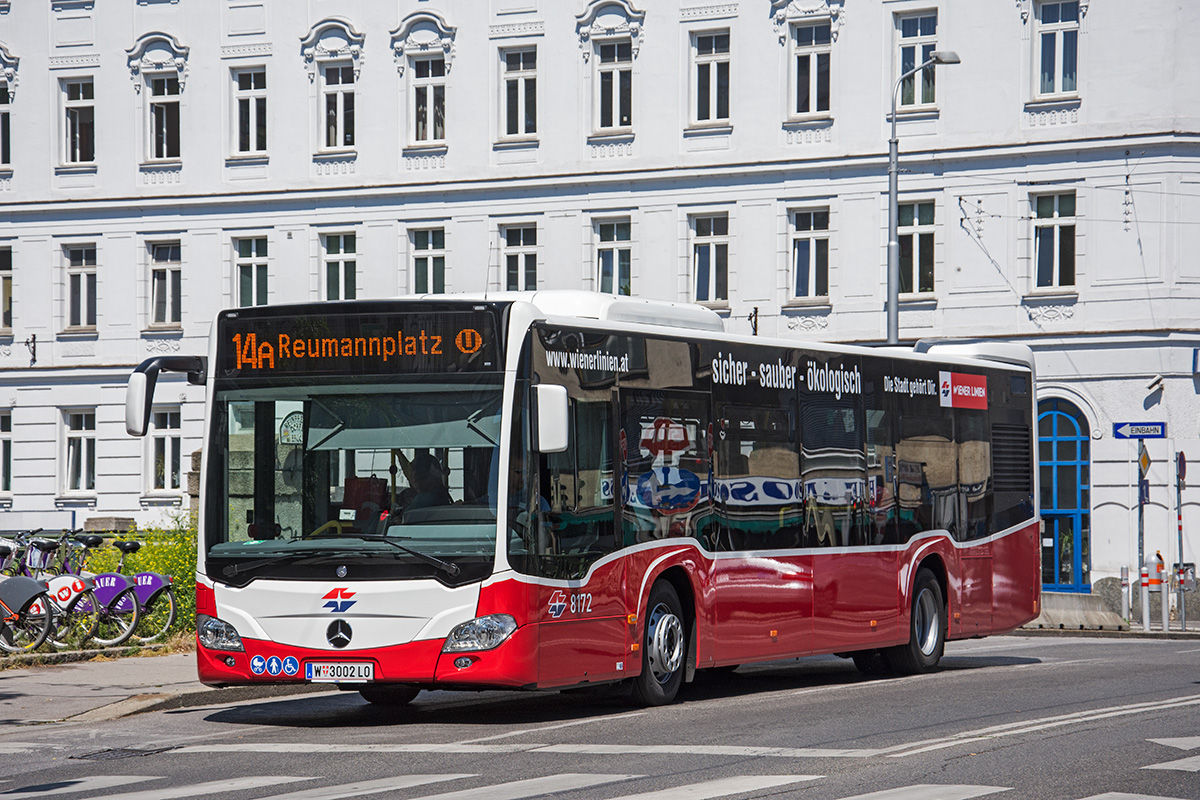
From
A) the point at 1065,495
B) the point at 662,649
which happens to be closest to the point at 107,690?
the point at 662,649

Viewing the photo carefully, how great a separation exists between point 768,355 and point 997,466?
4.64 metres

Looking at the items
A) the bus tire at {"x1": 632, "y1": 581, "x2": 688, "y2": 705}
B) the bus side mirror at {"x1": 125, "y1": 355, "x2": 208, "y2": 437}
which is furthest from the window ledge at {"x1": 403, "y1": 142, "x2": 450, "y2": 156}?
the bus side mirror at {"x1": 125, "y1": 355, "x2": 208, "y2": 437}

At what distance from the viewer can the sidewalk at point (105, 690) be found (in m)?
13.8

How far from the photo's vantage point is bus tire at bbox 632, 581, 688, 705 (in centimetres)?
1352

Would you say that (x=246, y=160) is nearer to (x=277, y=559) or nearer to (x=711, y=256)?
(x=711, y=256)

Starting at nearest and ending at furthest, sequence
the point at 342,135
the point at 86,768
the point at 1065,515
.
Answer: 1. the point at 86,768
2. the point at 1065,515
3. the point at 342,135

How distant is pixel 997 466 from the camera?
61.9 feet

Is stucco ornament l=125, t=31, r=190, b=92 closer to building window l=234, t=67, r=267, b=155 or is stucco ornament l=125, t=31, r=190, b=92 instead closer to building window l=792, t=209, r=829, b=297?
building window l=234, t=67, r=267, b=155

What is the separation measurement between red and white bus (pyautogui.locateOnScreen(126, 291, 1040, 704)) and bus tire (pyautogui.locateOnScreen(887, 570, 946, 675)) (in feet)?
8.17

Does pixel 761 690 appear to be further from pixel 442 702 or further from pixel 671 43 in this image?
pixel 671 43

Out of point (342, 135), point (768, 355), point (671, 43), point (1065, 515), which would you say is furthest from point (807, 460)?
point (342, 135)

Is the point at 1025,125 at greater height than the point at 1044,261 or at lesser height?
greater

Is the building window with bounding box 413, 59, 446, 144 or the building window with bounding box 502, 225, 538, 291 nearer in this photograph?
the building window with bounding box 502, 225, 538, 291

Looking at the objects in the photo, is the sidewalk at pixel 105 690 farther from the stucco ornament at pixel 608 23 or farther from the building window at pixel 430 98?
the building window at pixel 430 98
